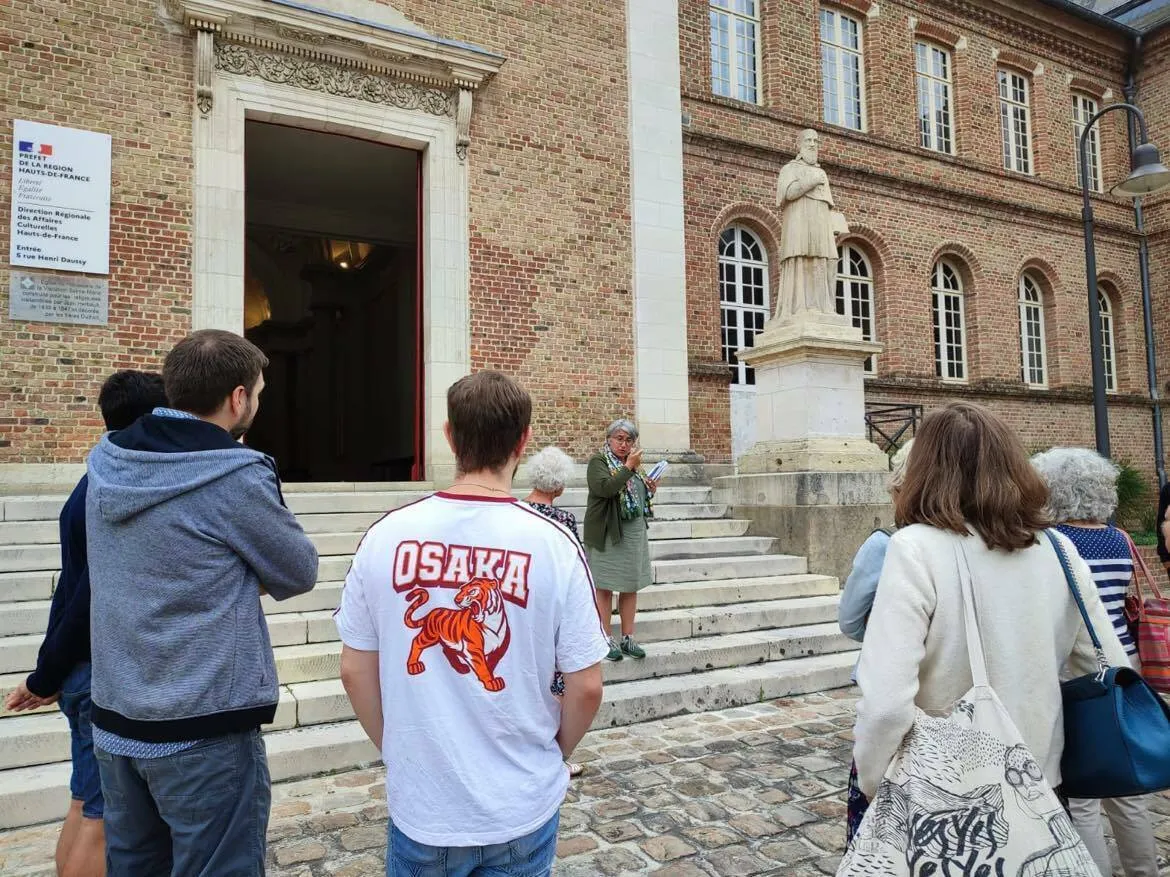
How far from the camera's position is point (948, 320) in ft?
53.0

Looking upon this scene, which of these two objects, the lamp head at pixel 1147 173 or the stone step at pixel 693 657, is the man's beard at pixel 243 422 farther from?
the lamp head at pixel 1147 173

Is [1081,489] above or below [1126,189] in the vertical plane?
below

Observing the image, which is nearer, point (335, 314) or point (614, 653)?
point (614, 653)

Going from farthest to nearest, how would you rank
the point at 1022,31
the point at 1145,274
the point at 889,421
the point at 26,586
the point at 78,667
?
the point at 1145,274
the point at 1022,31
the point at 889,421
the point at 26,586
the point at 78,667

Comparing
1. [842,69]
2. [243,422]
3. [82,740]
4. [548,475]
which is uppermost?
[842,69]

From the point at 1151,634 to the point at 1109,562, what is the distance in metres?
0.35

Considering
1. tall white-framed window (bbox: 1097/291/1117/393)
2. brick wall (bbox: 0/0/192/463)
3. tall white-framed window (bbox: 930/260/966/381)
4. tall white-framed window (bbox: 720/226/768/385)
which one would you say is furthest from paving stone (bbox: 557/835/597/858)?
tall white-framed window (bbox: 1097/291/1117/393)

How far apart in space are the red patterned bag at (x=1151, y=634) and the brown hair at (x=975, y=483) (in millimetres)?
1208

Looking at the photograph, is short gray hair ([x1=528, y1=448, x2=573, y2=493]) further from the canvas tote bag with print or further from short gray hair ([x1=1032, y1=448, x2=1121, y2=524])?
the canvas tote bag with print

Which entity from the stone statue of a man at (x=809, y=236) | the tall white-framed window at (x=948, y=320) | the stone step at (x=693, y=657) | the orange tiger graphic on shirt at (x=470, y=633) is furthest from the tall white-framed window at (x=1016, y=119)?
the orange tiger graphic on shirt at (x=470, y=633)

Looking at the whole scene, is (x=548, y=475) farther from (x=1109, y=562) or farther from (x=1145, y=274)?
(x=1145, y=274)

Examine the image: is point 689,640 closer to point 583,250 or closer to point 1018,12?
point 583,250

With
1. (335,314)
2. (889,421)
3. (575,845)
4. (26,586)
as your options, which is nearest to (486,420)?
(575,845)

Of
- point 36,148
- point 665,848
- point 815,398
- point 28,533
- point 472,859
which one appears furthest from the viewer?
point 815,398
